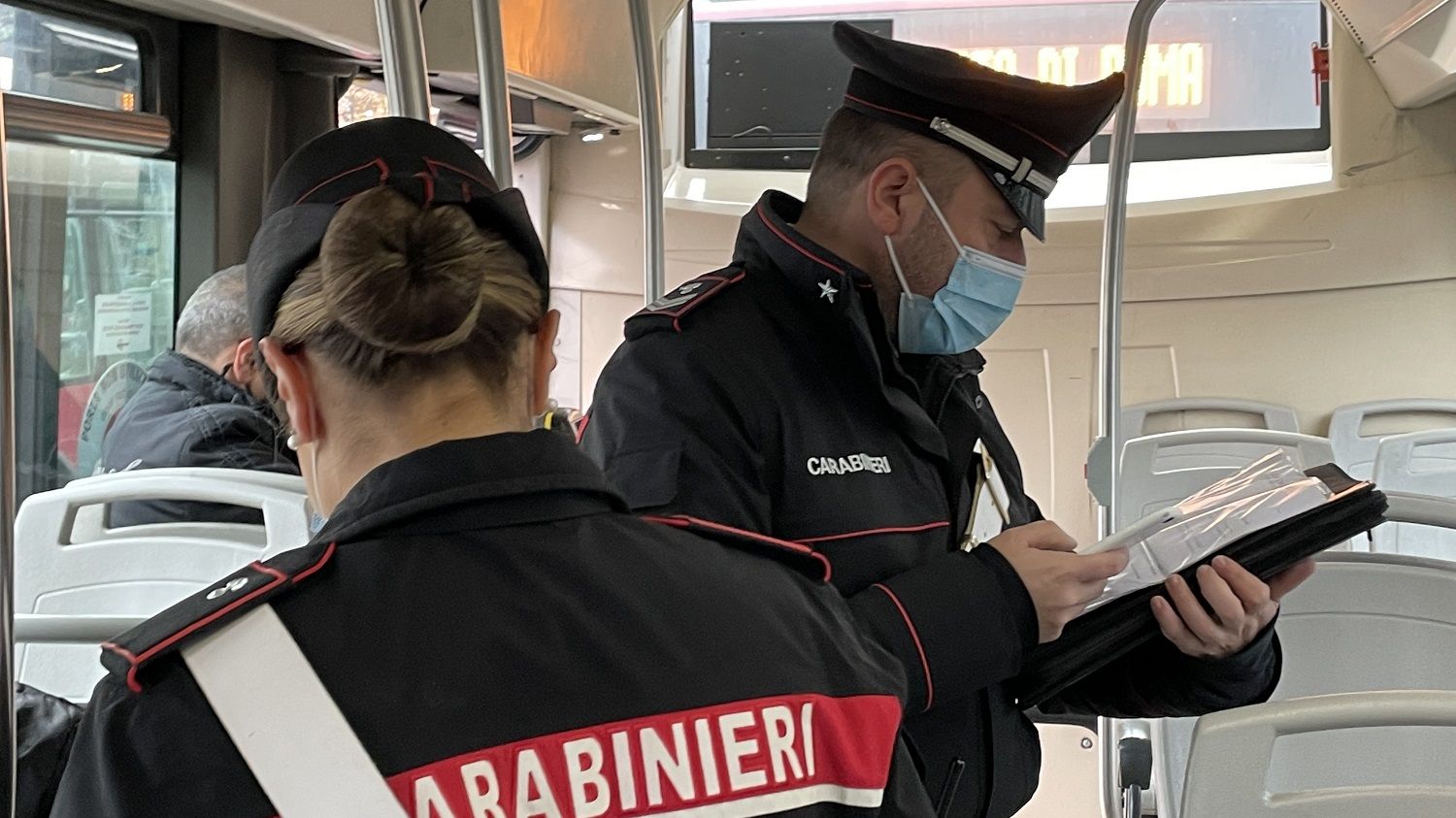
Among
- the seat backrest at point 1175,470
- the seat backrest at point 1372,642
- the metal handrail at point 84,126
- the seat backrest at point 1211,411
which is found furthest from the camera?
the seat backrest at point 1211,411

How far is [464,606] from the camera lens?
80 centimetres

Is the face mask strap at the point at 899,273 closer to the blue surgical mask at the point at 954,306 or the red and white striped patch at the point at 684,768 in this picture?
the blue surgical mask at the point at 954,306

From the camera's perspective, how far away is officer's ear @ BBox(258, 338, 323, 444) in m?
0.87

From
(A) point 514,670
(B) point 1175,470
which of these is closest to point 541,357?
(A) point 514,670

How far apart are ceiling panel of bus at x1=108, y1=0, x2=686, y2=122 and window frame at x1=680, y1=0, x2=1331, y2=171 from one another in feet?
2.82

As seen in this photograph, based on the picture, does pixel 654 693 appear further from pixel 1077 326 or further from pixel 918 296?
pixel 1077 326

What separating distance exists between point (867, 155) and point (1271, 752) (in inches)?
28.9

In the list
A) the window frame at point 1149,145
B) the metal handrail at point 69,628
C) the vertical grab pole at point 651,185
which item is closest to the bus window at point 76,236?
the vertical grab pole at point 651,185

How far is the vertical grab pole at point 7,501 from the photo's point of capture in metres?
1.06

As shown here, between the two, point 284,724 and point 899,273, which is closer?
point 284,724

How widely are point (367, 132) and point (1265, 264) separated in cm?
426

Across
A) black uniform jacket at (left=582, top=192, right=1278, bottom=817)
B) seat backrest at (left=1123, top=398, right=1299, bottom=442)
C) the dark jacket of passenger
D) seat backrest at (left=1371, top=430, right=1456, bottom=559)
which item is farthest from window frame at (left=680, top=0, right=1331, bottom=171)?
the dark jacket of passenger

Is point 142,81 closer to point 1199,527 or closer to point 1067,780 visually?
Result: point 1199,527

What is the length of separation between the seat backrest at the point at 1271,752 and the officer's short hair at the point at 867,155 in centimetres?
62
